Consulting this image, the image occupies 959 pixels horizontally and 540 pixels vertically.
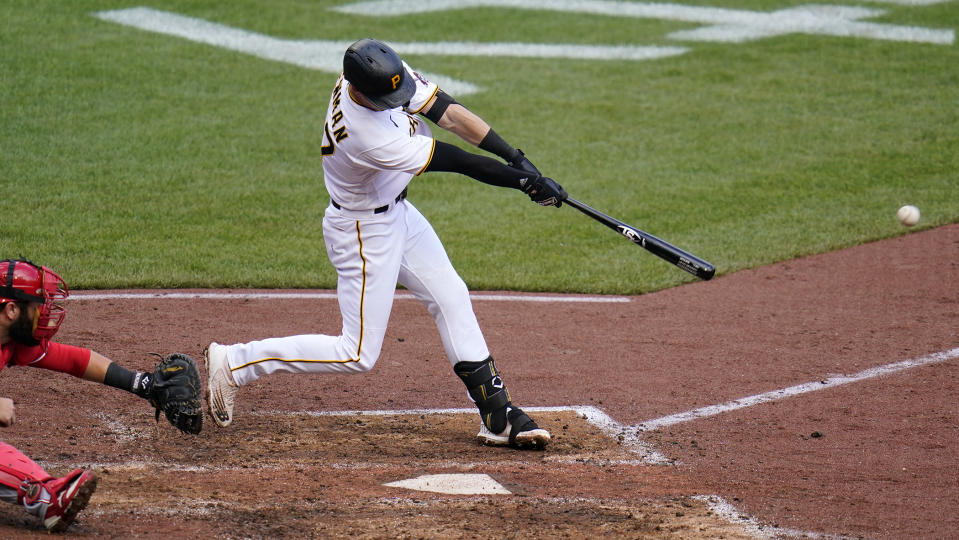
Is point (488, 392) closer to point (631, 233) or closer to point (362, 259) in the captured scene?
point (362, 259)

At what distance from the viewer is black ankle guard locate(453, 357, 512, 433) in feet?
17.5

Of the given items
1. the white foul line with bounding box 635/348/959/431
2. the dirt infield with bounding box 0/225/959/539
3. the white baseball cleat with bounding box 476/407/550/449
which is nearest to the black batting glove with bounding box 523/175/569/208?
the white baseball cleat with bounding box 476/407/550/449

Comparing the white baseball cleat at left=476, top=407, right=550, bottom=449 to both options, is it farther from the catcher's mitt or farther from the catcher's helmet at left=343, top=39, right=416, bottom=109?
the catcher's helmet at left=343, top=39, right=416, bottom=109

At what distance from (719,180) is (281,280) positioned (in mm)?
4543

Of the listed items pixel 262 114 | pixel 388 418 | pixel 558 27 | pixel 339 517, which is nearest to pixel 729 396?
pixel 388 418

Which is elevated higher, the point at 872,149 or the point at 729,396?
the point at 872,149

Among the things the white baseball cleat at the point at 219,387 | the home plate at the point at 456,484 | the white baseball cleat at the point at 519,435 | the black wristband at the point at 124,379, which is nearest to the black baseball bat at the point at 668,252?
the white baseball cleat at the point at 519,435

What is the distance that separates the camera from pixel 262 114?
11945mm

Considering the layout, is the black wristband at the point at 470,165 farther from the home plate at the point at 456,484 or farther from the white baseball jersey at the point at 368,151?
the home plate at the point at 456,484

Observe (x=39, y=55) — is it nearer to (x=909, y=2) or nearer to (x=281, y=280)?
(x=281, y=280)

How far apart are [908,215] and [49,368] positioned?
6.93 meters

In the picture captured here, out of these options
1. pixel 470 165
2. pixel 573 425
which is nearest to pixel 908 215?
pixel 573 425

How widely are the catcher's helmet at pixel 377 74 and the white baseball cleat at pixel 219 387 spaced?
1427 mm

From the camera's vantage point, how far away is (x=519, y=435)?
17.3ft
